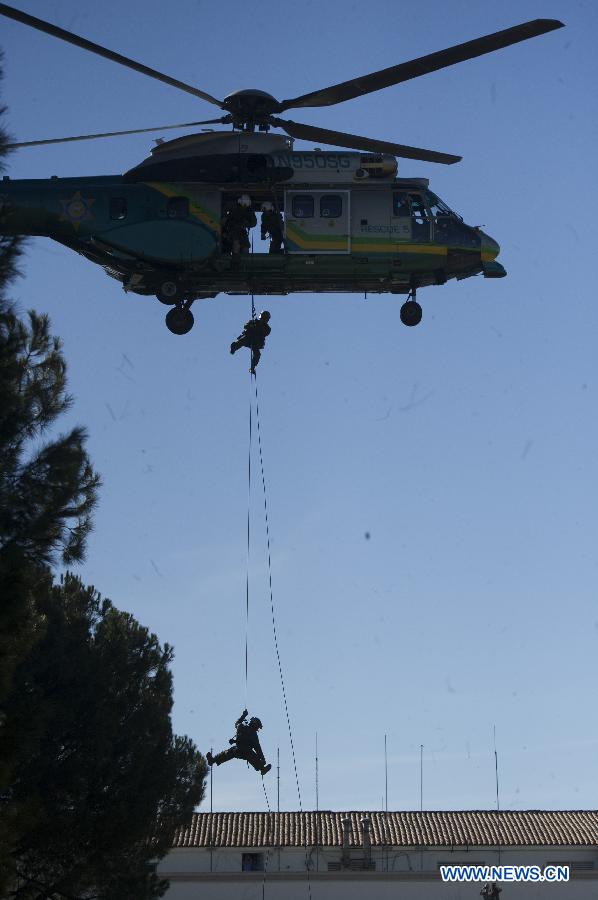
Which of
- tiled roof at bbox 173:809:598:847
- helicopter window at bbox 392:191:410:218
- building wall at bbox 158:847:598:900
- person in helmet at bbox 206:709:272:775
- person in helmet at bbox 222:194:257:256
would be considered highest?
helicopter window at bbox 392:191:410:218

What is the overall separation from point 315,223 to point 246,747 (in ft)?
29.4

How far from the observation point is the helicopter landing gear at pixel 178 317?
1195 inches

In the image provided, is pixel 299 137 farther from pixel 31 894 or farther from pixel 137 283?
pixel 31 894

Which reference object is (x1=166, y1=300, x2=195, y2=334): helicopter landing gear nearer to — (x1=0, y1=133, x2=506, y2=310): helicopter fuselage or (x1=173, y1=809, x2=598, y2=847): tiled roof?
(x1=0, y1=133, x2=506, y2=310): helicopter fuselage

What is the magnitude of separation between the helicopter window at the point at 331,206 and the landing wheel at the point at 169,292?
9.03 ft

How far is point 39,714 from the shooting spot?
23438 millimetres

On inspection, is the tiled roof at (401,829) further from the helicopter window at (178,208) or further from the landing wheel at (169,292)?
the helicopter window at (178,208)

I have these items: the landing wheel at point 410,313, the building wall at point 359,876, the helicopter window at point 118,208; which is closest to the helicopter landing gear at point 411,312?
the landing wheel at point 410,313

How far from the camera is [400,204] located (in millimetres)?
30734

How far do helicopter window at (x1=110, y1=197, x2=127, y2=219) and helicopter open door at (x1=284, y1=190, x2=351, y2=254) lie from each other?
278 cm

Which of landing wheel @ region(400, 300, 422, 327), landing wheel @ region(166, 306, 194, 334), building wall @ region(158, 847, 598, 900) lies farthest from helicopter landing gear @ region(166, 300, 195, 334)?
building wall @ region(158, 847, 598, 900)

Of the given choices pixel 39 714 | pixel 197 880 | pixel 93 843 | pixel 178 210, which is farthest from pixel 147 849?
pixel 197 880

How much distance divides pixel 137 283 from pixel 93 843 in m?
9.44

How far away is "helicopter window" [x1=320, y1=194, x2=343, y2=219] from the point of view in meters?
30.1
